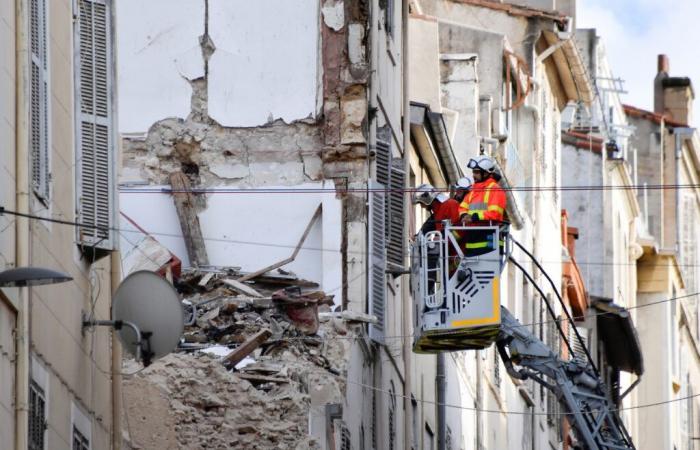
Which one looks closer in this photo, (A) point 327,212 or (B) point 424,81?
(A) point 327,212

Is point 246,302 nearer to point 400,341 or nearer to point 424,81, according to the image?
point 400,341

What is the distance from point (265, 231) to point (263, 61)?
5.92 feet

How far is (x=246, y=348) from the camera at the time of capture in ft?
73.9

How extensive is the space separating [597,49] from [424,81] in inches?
736

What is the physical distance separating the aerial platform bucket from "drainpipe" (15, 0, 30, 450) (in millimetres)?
7117

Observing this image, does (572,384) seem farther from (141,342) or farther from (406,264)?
(141,342)

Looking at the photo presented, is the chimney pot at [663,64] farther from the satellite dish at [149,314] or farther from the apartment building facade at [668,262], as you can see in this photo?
the satellite dish at [149,314]

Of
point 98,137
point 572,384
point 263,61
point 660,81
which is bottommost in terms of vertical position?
point 572,384

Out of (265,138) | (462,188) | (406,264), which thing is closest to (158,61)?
(265,138)

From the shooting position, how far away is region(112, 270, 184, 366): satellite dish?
16.9 m

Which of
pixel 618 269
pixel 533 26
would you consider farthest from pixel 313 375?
pixel 618 269

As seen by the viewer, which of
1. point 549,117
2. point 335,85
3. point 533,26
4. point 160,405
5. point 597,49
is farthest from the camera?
point 597,49

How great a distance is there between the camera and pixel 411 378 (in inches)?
1137

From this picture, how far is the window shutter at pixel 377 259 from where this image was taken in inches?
984
